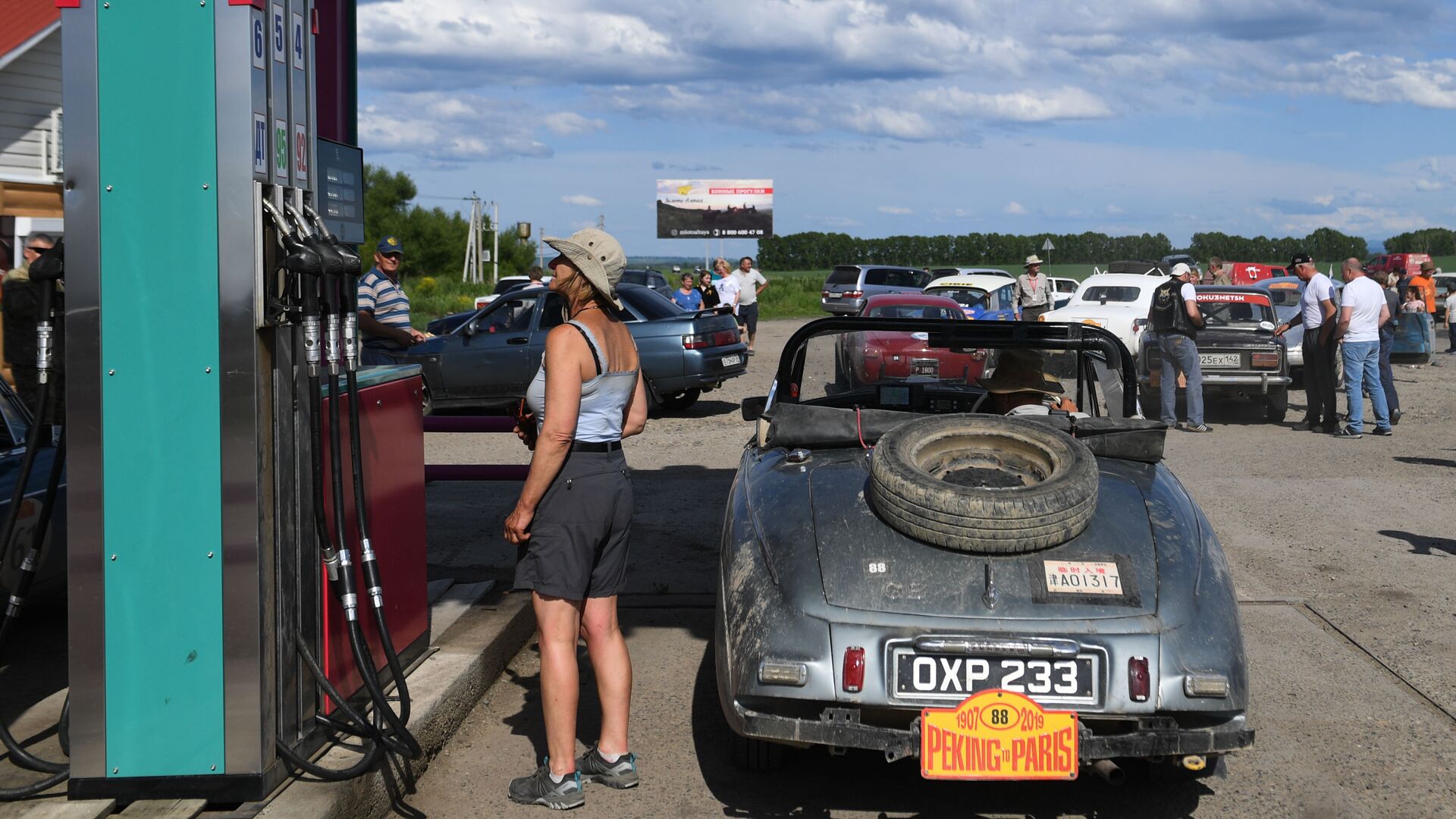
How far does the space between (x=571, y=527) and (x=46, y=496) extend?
153 centimetres

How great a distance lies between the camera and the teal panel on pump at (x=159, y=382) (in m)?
3.48

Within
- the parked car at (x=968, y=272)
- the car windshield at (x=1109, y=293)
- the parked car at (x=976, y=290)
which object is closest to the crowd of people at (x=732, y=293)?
the parked car at (x=976, y=290)

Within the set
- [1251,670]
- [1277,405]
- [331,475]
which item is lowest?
[1251,670]

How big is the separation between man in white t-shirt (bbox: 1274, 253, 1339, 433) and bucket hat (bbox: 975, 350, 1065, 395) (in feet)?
31.9

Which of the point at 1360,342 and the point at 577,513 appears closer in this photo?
the point at 577,513

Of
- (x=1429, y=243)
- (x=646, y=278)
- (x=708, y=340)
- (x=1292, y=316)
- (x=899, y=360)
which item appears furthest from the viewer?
(x=1429, y=243)

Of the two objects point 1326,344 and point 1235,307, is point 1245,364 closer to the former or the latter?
point 1326,344

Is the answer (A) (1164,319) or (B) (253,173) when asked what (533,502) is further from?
(A) (1164,319)

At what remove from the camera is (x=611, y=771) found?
4.25m

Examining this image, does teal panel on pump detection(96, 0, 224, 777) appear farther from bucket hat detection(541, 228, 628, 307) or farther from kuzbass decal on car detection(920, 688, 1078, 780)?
kuzbass decal on car detection(920, 688, 1078, 780)

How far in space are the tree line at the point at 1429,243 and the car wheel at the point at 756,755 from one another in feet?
306

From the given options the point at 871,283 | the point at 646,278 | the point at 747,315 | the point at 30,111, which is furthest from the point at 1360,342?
the point at 871,283

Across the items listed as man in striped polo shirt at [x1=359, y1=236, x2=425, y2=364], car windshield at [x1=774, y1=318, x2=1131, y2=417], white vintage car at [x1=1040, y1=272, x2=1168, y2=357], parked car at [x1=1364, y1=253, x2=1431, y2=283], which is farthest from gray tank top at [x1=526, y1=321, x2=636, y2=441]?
parked car at [x1=1364, y1=253, x2=1431, y2=283]

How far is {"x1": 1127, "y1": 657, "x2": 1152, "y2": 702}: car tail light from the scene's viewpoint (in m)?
3.63
